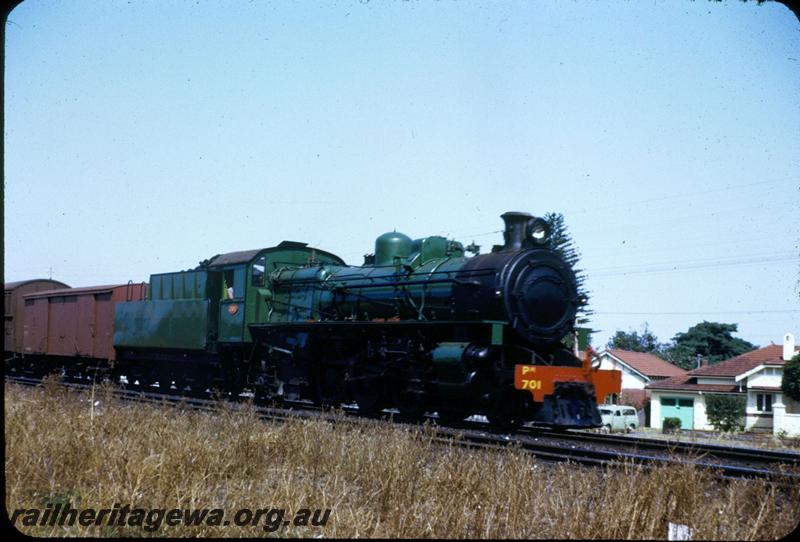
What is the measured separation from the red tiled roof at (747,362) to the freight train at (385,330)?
33.5m

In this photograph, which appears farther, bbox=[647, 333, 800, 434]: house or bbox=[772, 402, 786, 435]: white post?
bbox=[647, 333, 800, 434]: house

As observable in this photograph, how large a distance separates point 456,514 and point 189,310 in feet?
49.0

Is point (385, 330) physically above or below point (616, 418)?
above

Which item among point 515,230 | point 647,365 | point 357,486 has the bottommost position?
point 647,365

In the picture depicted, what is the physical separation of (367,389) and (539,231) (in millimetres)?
4638

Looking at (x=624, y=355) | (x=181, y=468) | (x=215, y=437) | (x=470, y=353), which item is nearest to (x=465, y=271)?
(x=470, y=353)

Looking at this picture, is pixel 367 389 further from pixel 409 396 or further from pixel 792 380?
pixel 792 380

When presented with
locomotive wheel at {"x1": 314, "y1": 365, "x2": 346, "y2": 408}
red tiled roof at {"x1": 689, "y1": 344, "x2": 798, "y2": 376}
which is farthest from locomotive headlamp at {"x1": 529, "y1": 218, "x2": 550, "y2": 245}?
red tiled roof at {"x1": 689, "y1": 344, "x2": 798, "y2": 376}

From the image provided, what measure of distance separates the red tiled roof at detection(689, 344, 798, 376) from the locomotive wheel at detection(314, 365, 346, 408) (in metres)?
33.7

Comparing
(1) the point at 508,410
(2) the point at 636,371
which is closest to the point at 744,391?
(2) the point at 636,371

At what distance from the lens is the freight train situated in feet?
44.9

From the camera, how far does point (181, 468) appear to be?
24.6ft

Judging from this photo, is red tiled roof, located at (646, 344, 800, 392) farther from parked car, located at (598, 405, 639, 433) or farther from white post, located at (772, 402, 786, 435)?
parked car, located at (598, 405, 639, 433)

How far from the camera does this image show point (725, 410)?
4275 cm
